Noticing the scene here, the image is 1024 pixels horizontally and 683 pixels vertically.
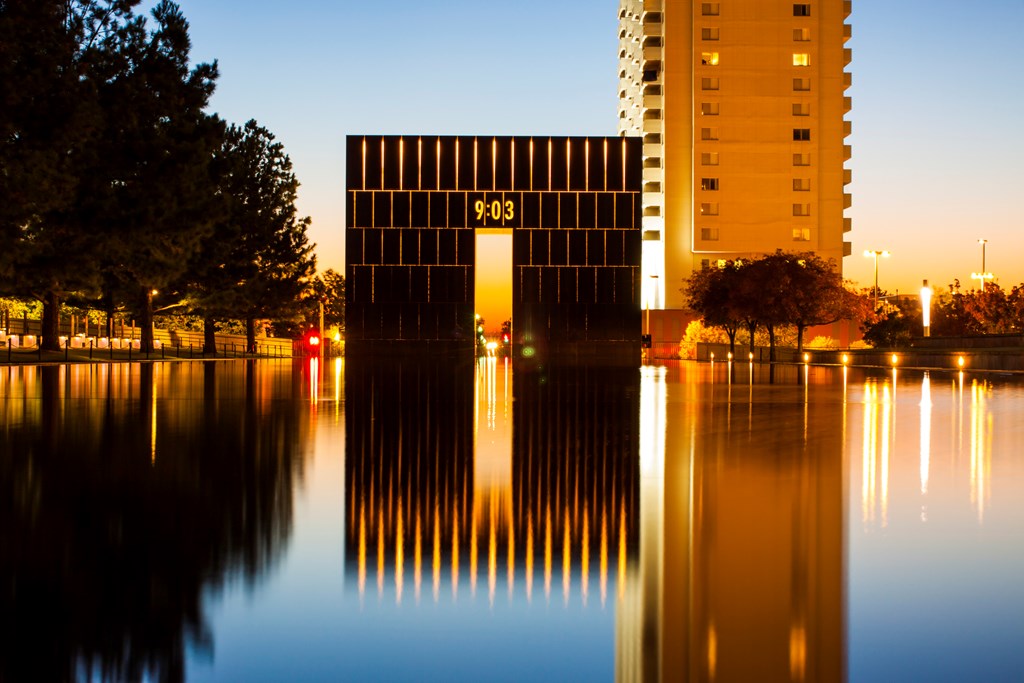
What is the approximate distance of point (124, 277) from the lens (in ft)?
189

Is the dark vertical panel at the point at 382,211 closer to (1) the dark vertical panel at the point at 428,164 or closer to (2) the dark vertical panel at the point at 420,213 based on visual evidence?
(2) the dark vertical panel at the point at 420,213

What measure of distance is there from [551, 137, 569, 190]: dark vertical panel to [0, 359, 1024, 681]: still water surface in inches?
3236

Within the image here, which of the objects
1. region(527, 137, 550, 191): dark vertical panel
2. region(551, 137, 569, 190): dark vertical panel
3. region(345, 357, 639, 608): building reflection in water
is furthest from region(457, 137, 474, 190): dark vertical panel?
region(345, 357, 639, 608): building reflection in water

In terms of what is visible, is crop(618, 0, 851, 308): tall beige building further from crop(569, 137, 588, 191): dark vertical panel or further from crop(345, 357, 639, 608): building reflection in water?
crop(345, 357, 639, 608): building reflection in water

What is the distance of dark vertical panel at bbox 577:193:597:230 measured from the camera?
98.4 metres

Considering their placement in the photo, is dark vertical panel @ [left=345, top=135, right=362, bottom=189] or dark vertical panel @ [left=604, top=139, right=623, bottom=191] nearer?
dark vertical panel @ [left=345, top=135, right=362, bottom=189]

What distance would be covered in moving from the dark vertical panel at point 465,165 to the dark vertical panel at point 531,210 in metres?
4.75

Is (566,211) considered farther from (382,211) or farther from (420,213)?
(382,211)

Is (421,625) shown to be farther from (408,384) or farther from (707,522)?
(408,384)

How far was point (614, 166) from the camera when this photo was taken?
98.8 m

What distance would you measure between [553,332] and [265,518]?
291 ft

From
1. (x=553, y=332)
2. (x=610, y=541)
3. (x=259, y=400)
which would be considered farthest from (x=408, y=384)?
(x=553, y=332)

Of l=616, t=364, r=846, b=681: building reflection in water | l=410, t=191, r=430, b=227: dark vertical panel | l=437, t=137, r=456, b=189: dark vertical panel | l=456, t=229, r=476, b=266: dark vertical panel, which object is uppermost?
l=437, t=137, r=456, b=189: dark vertical panel

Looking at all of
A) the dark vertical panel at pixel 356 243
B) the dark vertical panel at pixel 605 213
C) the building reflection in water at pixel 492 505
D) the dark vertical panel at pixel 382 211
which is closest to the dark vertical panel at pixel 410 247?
the dark vertical panel at pixel 382 211
